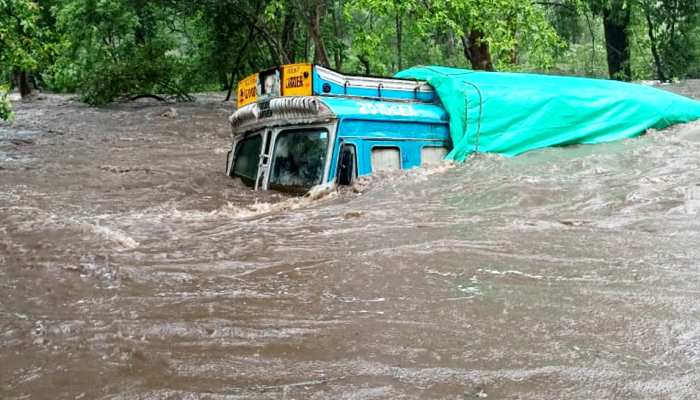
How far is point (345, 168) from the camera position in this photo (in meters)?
7.57

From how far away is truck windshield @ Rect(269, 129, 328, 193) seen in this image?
24.9 feet

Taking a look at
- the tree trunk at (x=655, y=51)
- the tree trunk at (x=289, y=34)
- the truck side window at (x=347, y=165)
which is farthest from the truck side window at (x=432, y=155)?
the tree trunk at (x=655, y=51)

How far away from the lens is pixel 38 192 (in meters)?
8.83

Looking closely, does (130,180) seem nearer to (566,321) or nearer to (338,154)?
(338,154)

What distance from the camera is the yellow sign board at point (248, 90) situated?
28.8 ft

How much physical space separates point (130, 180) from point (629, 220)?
6.97 m

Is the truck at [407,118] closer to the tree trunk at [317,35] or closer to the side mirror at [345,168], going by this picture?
the side mirror at [345,168]

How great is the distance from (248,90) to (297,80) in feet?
3.90

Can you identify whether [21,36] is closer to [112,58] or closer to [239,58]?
[239,58]

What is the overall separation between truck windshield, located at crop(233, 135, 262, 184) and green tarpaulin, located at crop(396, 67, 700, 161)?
238 cm

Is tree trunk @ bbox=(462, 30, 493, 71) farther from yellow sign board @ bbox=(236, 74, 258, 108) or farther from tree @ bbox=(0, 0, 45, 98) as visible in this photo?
tree @ bbox=(0, 0, 45, 98)

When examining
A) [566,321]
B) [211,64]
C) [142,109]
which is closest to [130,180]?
[566,321]

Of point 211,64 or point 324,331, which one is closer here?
point 324,331

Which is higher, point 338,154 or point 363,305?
point 338,154
